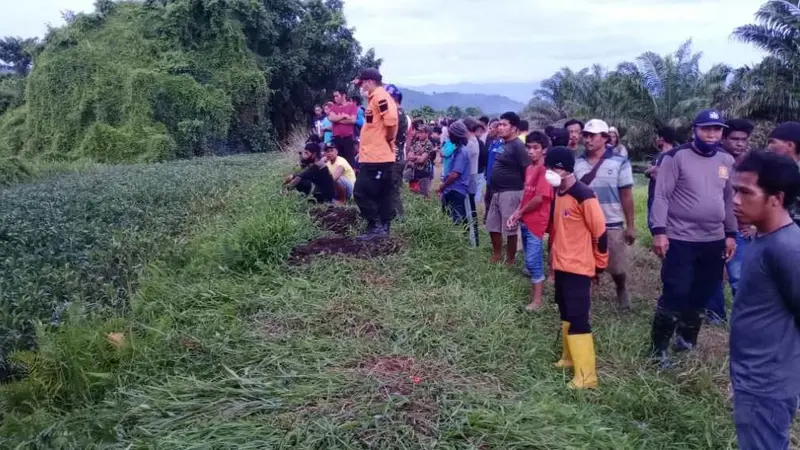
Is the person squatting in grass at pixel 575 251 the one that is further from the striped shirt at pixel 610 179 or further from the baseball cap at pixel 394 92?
the baseball cap at pixel 394 92

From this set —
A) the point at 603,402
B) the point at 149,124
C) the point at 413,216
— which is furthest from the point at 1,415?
the point at 149,124

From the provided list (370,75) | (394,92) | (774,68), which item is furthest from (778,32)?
(370,75)

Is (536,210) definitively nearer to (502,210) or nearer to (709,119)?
(502,210)

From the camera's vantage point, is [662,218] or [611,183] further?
[611,183]

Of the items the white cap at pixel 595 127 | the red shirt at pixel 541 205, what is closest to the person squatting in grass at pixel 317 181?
the red shirt at pixel 541 205

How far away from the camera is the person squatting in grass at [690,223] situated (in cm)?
479

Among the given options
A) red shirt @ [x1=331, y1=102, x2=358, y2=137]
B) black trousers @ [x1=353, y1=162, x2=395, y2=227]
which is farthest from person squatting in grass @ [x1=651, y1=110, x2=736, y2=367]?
red shirt @ [x1=331, y1=102, x2=358, y2=137]

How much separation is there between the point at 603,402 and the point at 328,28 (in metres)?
23.9

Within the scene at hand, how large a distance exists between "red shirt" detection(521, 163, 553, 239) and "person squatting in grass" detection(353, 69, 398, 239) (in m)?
1.38

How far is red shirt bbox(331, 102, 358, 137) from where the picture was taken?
417 inches

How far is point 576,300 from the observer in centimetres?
457

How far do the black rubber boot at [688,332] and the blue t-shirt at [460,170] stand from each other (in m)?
3.26

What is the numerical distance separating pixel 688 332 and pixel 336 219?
3.77 metres

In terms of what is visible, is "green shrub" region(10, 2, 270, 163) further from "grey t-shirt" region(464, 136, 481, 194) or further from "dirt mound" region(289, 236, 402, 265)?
"dirt mound" region(289, 236, 402, 265)
